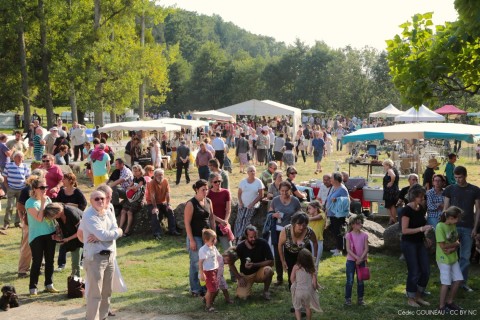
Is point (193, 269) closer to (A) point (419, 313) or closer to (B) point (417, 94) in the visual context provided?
(A) point (419, 313)

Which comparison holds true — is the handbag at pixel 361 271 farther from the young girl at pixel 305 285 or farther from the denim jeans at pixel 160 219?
the denim jeans at pixel 160 219

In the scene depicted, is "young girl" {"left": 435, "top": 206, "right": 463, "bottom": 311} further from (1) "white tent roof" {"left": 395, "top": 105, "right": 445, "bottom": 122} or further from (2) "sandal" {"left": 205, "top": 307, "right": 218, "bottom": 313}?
(1) "white tent roof" {"left": 395, "top": 105, "right": 445, "bottom": 122}

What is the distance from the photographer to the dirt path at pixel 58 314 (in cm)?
809

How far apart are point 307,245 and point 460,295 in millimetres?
2373

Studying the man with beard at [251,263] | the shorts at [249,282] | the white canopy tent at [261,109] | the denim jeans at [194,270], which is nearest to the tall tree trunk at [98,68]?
the white canopy tent at [261,109]

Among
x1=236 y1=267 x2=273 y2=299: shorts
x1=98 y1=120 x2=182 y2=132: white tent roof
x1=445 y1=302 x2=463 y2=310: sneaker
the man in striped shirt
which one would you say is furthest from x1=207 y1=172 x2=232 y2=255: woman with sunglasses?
x1=98 y1=120 x2=182 y2=132: white tent roof

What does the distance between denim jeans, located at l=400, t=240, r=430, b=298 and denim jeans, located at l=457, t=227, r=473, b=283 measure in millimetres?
592

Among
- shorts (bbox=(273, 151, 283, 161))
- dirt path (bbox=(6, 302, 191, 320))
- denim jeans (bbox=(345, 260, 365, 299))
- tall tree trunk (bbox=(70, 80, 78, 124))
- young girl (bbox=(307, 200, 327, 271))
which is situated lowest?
dirt path (bbox=(6, 302, 191, 320))

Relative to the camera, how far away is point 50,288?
9188 millimetres

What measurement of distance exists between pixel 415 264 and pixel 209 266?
8.50 ft

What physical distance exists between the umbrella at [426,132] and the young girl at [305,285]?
777 centimetres

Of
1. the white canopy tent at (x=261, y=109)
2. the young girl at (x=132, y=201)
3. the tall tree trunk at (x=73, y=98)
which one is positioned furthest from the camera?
the tall tree trunk at (x=73, y=98)

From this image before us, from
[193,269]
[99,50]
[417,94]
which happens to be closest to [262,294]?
[193,269]

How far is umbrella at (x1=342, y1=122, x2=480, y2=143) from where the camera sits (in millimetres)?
14272
